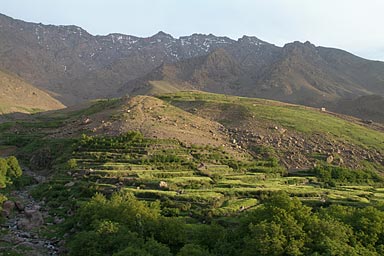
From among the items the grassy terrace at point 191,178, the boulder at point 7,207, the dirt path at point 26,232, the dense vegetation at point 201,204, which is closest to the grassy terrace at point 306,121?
the dense vegetation at point 201,204

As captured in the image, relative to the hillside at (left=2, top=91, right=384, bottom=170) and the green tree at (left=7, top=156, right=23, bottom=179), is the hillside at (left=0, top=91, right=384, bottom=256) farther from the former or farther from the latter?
the green tree at (left=7, top=156, right=23, bottom=179)

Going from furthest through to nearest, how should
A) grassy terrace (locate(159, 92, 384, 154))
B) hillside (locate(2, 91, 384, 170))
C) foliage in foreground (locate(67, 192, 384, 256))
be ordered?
grassy terrace (locate(159, 92, 384, 154)), hillside (locate(2, 91, 384, 170)), foliage in foreground (locate(67, 192, 384, 256))

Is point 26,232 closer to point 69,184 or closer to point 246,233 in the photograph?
point 69,184

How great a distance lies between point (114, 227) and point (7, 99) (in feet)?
531

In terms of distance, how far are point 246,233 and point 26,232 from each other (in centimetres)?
2368

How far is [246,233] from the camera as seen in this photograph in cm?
3431

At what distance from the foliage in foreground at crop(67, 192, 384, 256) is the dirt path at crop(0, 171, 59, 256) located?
297 cm

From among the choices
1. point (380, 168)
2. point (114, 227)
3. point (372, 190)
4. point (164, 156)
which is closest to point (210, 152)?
point (164, 156)

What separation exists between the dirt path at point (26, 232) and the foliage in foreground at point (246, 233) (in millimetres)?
2973

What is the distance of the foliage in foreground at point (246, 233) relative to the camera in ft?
102

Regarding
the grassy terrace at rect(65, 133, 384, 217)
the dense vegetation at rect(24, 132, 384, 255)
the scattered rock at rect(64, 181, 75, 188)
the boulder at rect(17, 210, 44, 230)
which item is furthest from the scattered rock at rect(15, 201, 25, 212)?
the grassy terrace at rect(65, 133, 384, 217)

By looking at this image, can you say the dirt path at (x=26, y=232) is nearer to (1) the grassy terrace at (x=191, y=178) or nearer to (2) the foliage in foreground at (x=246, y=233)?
(2) the foliage in foreground at (x=246, y=233)

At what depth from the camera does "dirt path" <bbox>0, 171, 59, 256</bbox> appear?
39575mm

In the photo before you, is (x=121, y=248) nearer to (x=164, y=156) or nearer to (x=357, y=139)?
(x=164, y=156)
